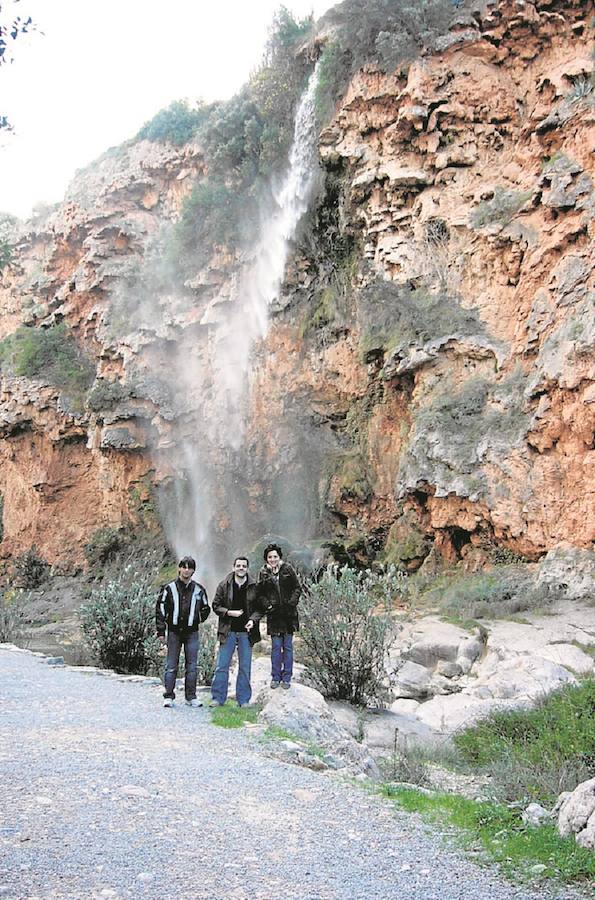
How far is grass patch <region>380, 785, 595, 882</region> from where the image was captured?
10.9ft

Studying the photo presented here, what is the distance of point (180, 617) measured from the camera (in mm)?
7113

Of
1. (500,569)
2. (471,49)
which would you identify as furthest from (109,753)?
(471,49)

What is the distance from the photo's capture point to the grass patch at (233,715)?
632 cm

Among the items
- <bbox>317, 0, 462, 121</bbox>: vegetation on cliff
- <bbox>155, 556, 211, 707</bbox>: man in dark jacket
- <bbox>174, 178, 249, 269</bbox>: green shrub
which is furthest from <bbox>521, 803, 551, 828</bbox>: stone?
<bbox>174, 178, 249, 269</bbox>: green shrub

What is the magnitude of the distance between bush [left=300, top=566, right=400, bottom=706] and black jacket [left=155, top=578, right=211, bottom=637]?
73.6 inches

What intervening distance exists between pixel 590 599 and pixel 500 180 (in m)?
11.9

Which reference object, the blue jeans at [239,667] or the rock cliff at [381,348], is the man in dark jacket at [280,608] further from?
the rock cliff at [381,348]

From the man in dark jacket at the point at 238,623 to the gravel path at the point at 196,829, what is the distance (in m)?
1.27

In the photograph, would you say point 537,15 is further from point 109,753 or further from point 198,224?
point 109,753

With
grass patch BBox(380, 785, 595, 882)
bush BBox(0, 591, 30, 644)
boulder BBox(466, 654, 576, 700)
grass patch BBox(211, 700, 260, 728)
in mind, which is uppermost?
grass patch BBox(380, 785, 595, 882)

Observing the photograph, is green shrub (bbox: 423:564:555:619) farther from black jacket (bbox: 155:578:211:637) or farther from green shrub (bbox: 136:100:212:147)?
green shrub (bbox: 136:100:212:147)

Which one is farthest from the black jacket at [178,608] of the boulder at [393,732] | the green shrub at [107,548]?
the green shrub at [107,548]

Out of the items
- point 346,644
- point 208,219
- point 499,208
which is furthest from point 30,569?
point 346,644

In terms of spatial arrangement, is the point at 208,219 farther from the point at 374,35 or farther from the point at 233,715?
the point at 233,715
